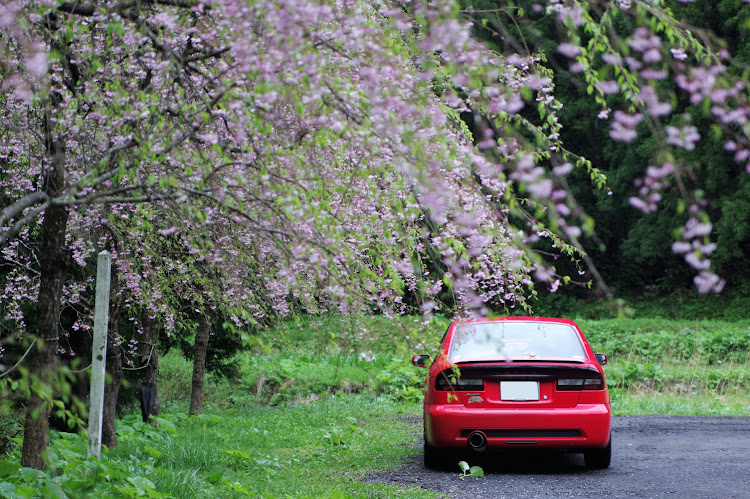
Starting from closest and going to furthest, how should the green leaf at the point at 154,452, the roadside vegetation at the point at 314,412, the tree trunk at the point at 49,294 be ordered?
the roadside vegetation at the point at 314,412 < the tree trunk at the point at 49,294 < the green leaf at the point at 154,452

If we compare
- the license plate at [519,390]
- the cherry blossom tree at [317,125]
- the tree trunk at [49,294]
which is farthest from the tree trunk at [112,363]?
the license plate at [519,390]

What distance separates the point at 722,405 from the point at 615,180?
18804mm

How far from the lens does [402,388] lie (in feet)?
57.2

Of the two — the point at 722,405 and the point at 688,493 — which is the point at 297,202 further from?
the point at 722,405

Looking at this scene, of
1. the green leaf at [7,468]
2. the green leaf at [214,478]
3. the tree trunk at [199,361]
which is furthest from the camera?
the tree trunk at [199,361]

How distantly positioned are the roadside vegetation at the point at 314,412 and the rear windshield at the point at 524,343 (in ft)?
2.89

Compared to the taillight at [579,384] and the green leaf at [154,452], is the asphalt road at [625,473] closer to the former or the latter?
the taillight at [579,384]

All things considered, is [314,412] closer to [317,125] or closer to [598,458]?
[598,458]

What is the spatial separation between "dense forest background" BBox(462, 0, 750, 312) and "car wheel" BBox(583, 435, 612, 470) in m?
17.6

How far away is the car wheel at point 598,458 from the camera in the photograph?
25.7 ft

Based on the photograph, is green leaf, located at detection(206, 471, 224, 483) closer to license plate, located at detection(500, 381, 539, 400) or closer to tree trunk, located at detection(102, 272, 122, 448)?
license plate, located at detection(500, 381, 539, 400)

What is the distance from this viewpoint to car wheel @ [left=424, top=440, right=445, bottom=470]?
7.89m

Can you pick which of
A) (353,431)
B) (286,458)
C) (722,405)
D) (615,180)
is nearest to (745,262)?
(615,180)

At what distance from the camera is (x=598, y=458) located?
793cm
